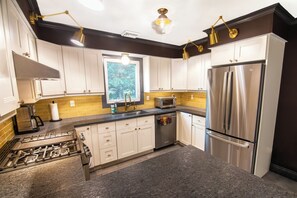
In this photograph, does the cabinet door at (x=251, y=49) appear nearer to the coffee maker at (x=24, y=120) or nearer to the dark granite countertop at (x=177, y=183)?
the dark granite countertop at (x=177, y=183)

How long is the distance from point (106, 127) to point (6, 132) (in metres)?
1.28

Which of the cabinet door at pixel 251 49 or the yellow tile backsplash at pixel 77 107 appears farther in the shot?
the yellow tile backsplash at pixel 77 107

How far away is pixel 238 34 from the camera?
6.70ft

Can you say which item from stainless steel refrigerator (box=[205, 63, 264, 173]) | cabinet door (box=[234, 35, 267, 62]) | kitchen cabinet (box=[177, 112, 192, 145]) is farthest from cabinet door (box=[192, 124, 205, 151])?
cabinet door (box=[234, 35, 267, 62])

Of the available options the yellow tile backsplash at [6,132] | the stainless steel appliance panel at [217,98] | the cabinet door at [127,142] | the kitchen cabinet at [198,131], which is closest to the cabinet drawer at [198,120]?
the kitchen cabinet at [198,131]

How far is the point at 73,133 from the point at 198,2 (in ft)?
7.61

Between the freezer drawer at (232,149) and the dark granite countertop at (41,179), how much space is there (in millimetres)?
2201

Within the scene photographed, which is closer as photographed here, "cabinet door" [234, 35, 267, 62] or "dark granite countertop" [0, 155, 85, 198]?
"dark granite countertop" [0, 155, 85, 198]

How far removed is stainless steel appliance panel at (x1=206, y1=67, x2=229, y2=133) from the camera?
7.09ft

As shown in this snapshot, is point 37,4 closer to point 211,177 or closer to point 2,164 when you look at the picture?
point 2,164

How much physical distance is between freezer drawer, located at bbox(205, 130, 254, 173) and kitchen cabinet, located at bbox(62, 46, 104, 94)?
2.33 meters

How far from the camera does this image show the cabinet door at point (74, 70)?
223cm

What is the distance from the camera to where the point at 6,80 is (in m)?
0.84

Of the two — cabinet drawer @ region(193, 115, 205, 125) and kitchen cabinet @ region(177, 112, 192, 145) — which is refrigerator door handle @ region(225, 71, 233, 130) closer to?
cabinet drawer @ region(193, 115, 205, 125)
